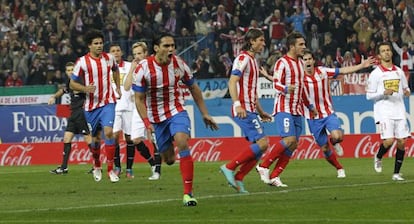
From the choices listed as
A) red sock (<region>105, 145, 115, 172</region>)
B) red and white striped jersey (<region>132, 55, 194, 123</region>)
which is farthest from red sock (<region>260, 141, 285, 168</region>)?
red and white striped jersey (<region>132, 55, 194, 123</region>)

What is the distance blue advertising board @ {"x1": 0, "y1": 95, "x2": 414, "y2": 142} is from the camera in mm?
30531

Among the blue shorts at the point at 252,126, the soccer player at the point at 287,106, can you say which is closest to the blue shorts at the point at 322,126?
the soccer player at the point at 287,106

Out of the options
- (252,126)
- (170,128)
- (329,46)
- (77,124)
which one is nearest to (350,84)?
(329,46)

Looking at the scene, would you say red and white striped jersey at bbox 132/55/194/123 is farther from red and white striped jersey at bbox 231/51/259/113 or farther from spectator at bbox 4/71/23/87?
spectator at bbox 4/71/23/87

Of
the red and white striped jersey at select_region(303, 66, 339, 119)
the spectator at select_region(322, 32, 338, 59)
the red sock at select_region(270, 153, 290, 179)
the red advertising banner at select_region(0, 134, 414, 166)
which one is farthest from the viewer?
the spectator at select_region(322, 32, 338, 59)

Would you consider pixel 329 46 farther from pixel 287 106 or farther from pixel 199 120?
pixel 287 106

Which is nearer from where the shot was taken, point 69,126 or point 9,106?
point 69,126

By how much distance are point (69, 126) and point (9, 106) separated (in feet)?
24.0

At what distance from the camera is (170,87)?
15.5 metres

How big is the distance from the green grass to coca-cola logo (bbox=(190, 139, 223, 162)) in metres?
6.70

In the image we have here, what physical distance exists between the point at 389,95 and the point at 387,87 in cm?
17

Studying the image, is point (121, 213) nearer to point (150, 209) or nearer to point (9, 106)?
point (150, 209)

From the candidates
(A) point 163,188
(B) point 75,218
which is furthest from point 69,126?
(B) point 75,218

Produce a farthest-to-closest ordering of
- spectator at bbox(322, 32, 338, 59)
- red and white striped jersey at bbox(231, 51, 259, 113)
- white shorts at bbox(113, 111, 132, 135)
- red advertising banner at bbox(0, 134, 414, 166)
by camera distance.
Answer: spectator at bbox(322, 32, 338, 59), red advertising banner at bbox(0, 134, 414, 166), white shorts at bbox(113, 111, 132, 135), red and white striped jersey at bbox(231, 51, 259, 113)
